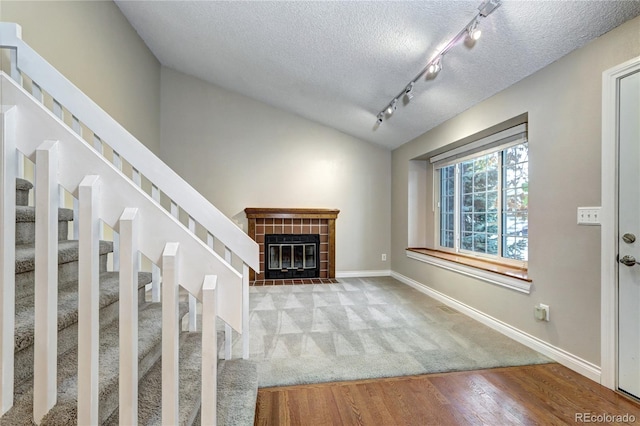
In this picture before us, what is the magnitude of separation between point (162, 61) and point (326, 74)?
2.67 meters

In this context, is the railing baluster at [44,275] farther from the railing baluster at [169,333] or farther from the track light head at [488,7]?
the track light head at [488,7]

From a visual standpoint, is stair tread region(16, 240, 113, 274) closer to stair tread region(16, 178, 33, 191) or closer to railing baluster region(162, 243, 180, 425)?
stair tread region(16, 178, 33, 191)

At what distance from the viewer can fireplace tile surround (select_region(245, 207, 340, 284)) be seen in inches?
172

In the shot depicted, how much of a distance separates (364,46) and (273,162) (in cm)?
246

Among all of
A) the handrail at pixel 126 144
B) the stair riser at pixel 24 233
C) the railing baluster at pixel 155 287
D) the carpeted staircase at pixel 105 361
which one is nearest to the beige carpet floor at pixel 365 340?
the carpeted staircase at pixel 105 361

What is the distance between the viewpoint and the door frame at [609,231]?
1.66 m

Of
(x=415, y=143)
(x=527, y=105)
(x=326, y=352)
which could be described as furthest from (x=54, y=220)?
(x=415, y=143)

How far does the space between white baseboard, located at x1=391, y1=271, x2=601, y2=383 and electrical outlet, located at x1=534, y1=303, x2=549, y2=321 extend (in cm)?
17

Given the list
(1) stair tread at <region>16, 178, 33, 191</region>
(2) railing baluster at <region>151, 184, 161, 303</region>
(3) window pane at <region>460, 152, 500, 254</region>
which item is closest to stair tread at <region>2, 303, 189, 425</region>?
(2) railing baluster at <region>151, 184, 161, 303</region>

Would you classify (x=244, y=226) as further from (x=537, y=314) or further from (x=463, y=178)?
(x=537, y=314)

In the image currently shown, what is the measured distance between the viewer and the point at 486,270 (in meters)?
2.62

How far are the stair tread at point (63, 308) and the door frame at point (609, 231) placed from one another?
2676mm

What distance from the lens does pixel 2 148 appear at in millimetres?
816

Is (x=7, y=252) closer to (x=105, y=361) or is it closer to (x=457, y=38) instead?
(x=105, y=361)
